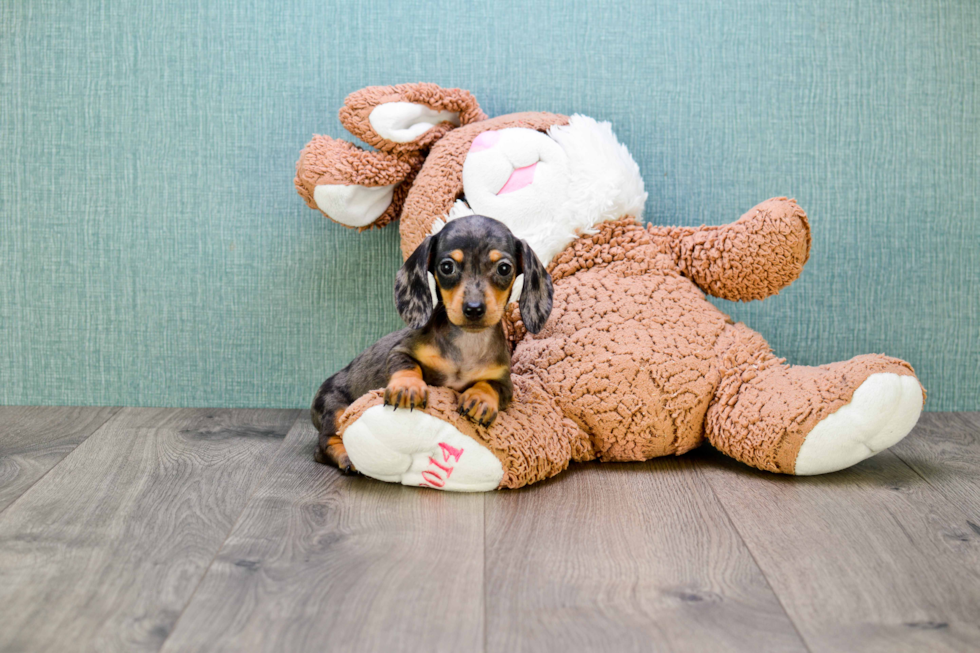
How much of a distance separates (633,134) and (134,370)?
1396 millimetres

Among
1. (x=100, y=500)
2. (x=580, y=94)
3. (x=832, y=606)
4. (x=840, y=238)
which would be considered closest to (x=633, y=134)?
(x=580, y=94)

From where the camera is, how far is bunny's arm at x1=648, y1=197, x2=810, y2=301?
161 cm

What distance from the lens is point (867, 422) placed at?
143 centimetres

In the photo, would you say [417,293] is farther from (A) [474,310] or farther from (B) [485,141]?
(B) [485,141]

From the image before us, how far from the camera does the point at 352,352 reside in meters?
2.04

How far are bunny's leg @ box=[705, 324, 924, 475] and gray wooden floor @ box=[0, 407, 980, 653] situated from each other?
6 centimetres

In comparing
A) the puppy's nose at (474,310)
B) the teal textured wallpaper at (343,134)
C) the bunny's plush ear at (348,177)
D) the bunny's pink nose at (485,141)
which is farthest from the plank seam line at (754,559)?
the bunny's plush ear at (348,177)

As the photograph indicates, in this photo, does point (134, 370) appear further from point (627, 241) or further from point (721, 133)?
point (721, 133)

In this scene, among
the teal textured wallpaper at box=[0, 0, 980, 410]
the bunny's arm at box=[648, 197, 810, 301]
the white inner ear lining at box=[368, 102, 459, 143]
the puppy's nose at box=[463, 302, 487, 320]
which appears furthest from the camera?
the teal textured wallpaper at box=[0, 0, 980, 410]

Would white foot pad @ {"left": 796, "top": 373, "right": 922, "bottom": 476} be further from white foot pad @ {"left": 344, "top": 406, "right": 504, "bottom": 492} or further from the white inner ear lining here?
the white inner ear lining

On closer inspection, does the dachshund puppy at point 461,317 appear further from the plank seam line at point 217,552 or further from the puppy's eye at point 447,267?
the plank seam line at point 217,552

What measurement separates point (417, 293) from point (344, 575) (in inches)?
20.4

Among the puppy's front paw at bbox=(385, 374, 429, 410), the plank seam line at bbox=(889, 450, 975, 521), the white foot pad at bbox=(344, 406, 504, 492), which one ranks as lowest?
the plank seam line at bbox=(889, 450, 975, 521)

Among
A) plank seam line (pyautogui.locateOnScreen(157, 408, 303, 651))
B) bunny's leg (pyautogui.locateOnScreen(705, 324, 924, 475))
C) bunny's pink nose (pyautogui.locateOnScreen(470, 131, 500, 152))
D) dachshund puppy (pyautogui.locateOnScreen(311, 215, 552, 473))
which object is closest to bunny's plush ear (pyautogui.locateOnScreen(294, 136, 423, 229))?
bunny's pink nose (pyautogui.locateOnScreen(470, 131, 500, 152))
